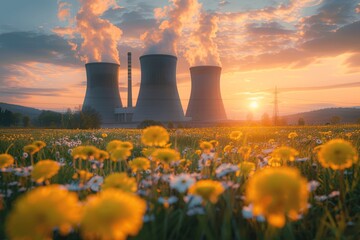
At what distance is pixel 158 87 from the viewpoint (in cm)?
2083

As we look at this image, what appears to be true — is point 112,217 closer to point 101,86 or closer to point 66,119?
point 101,86

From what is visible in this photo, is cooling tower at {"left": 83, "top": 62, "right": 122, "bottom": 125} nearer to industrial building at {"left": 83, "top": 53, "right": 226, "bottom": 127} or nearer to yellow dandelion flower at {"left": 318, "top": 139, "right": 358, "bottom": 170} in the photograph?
industrial building at {"left": 83, "top": 53, "right": 226, "bottom": 127}

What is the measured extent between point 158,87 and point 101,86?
5.76 metres

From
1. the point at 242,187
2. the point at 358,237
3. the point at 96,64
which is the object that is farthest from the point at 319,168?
the point at 96,64

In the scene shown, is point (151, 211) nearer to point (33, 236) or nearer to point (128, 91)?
point (33, 236)

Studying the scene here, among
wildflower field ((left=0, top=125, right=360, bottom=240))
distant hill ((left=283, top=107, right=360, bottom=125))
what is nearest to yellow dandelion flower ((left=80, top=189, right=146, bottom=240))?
wildflower field ((left=0, top=125, right=360, bottom=240))

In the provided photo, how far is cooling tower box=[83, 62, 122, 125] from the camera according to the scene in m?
23.8

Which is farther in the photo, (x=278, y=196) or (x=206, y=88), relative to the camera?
(x=206, y=88)

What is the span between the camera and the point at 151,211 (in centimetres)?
102

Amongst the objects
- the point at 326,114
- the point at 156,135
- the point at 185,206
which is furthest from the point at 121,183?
the point at 326,114

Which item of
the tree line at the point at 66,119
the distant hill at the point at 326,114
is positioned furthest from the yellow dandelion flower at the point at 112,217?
the distant hill at the point at 326,114

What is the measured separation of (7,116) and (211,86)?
28.2 meters

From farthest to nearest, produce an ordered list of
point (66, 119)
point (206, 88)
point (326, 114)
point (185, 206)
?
point (326, 114)
point (66, 119)
point (206, 88)
point (185, 206)

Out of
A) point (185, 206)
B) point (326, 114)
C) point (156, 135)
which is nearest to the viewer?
point (185, 206)
